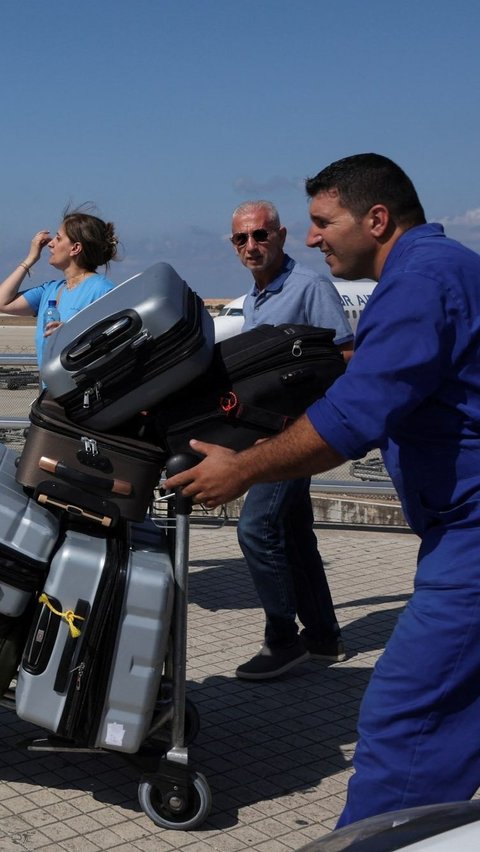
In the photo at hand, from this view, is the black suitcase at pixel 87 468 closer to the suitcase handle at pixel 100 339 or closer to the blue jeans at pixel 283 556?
the suitcase handle at pixel 100 339

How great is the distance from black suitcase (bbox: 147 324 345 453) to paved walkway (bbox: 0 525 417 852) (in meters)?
1.25

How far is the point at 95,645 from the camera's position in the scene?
12.5 ft

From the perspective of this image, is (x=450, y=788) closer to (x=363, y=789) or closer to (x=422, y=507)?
(x=363, y=789)

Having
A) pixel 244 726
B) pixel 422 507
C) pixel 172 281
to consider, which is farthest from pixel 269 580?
pixel 422 507

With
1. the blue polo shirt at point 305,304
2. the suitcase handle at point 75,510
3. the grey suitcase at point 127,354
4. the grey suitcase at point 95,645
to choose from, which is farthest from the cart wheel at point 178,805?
the blue polo shirt at point 305,304

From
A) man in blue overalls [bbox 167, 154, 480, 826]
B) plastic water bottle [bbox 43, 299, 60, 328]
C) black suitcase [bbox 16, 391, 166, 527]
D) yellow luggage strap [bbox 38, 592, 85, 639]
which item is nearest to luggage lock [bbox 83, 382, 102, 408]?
black suitcase [bbox 16, 391, 166, 527]

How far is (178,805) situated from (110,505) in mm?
997

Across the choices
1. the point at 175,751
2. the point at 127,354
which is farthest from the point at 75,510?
the point at 175,751

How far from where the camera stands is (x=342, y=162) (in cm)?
328

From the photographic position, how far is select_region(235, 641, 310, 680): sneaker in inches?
217

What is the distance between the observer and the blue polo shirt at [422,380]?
9.48ft

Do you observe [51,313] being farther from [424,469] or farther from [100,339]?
[424,469]

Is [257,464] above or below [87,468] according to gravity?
above

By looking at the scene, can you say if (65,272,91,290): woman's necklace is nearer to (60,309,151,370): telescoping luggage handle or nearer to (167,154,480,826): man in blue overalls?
(60,309,151,370): telescoping luggage handle
